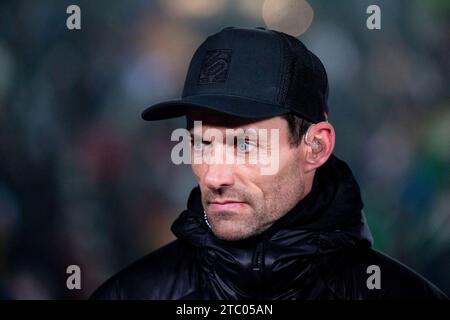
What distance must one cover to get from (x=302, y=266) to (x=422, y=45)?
48.3 inches

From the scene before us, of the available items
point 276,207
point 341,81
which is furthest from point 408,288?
point 341,81

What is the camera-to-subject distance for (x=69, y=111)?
2701 mm

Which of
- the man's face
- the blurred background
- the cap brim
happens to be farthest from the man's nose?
the blurred background

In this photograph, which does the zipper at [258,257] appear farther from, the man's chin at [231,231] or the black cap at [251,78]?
the black cap at [251,78]

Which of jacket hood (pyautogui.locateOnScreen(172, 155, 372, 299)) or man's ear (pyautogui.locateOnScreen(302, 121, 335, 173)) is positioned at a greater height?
man's ear (pyautogui.locateOnScreen(302, 121, 335, 173))

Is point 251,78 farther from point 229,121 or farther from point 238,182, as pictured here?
point 238,182

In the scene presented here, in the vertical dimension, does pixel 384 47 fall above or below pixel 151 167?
above

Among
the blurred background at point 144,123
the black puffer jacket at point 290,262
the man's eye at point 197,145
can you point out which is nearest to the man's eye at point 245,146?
the man's eye at point 197,145

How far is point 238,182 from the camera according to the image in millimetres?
1687

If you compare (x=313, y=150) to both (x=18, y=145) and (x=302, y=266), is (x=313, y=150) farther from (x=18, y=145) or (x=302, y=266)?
(x=18, y=145)

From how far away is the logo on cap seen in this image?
5.48 ft

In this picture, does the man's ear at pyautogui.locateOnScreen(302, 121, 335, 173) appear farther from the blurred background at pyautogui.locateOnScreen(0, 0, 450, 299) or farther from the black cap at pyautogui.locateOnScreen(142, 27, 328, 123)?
the blurred background at pyautogui.locateOnScreen(0, 0, 450, 299)

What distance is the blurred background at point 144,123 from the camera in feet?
8.43
